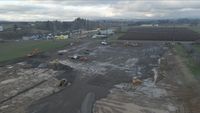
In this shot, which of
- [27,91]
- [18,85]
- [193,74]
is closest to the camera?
[27,91]

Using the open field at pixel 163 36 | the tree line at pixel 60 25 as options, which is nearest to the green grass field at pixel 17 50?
the open field at pixel 163 36

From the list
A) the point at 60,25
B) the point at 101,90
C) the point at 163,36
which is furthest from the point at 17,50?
the point at 60,25

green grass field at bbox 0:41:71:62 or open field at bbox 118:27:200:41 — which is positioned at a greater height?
open field at bbox 118:27:200:41

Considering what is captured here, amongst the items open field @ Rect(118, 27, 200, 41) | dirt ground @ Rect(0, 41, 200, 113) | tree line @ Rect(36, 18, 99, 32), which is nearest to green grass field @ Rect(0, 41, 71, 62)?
dirt ground @ Rect(0, 41, 200, 113)

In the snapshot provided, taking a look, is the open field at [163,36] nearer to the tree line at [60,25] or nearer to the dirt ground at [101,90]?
the dirt ground at [101,90]

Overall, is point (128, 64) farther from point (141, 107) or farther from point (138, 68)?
point (141, 107)

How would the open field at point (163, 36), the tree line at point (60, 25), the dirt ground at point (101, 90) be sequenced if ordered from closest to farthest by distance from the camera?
the dirt ground at point (101, 90), the open field at point (163, 36), the tree line at point (60, 25)

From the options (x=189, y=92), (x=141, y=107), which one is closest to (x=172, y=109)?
(x=141, y=107)

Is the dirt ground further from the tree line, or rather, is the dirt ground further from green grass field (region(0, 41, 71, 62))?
the tree line
